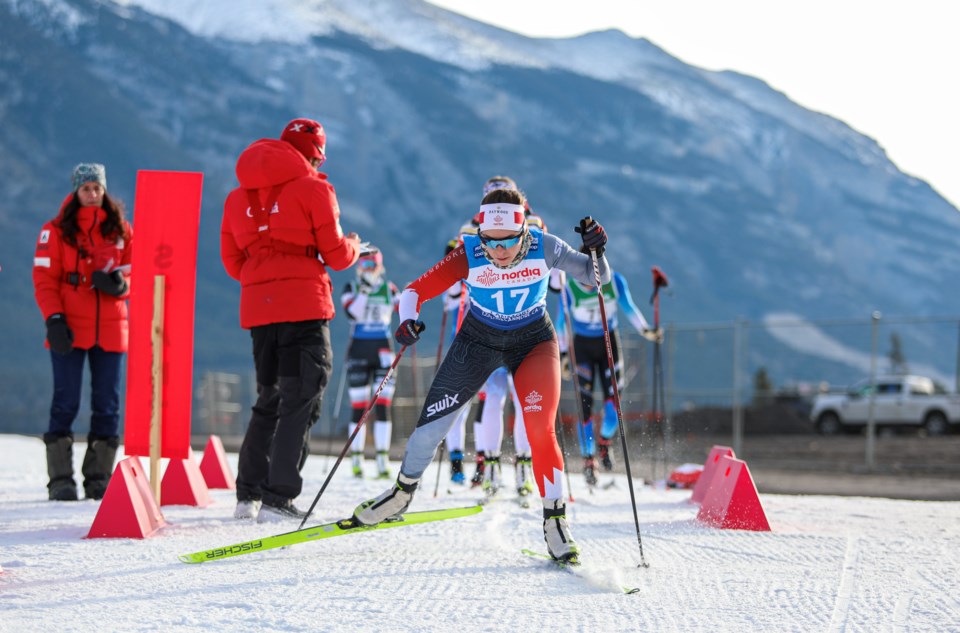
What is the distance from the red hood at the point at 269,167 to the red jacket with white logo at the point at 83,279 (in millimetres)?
1654

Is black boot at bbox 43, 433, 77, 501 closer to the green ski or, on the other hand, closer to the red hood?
the red hood

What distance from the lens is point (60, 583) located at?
4406 mm

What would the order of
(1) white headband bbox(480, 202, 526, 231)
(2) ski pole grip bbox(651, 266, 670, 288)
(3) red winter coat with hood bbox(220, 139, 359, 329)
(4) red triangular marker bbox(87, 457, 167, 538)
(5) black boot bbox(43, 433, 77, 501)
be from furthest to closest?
(2) ski pole grip bbox(651, 266, 670, 288) → (5) black boot bbox(43, 433, 77, 501) → (3) red winter coat with hood bbox(220, 139, 359, 329) → (4) red triangular marker bbox(87, 457, 167, 538) → (1) white headband bbox(480, 202, 526, 231)

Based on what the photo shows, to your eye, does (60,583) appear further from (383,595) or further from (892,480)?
(892,480)

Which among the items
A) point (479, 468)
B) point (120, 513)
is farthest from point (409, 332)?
point (479, 468)

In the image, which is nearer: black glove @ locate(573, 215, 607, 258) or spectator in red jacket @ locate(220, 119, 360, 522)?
black glove @ locate(573, 215, 607, 258)

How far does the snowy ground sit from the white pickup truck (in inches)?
733

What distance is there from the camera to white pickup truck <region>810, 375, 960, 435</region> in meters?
24.6

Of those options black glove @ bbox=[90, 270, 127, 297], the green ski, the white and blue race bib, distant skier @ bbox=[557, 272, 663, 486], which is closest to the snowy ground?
the green ski

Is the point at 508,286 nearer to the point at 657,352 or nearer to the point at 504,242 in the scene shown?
the point at 504,242

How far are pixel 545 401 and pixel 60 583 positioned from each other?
7.36ft

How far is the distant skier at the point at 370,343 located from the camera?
10.2 m

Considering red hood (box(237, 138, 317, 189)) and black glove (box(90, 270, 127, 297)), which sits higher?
red hood (box(237, 138, 317, 189))

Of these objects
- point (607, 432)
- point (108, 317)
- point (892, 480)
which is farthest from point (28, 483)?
point (892, 480)
